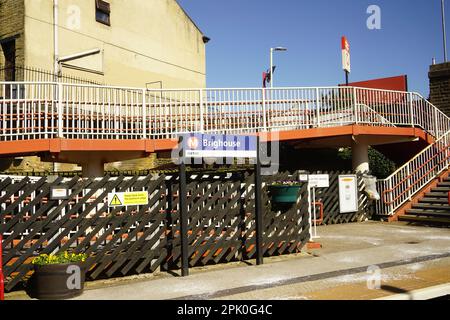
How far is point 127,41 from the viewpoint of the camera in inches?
994

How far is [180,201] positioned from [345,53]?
15731mm

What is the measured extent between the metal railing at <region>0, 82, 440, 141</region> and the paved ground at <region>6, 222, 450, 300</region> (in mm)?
5092

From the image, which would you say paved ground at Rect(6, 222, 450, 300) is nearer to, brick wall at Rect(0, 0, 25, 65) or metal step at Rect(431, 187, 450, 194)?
metal step at Rect(431, 187, 450, 194)

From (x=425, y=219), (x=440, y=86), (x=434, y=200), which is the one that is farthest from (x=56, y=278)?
(x=440, y=86)

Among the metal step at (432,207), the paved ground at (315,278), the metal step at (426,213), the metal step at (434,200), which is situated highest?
the metal step at (434,200)

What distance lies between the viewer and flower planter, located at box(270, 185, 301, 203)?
27.3 feet

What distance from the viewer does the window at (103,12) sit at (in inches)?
918

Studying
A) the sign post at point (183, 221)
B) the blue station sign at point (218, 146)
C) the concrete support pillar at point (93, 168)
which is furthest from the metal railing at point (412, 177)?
the sign post at point (183, 221)

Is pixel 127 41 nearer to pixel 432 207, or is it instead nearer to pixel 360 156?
pixel 360 156

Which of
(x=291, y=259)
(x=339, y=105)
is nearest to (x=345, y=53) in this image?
(x=339, y=105)

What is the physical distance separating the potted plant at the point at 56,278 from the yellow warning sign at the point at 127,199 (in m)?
1.18

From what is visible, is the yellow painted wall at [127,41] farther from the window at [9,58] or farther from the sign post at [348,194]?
the sign post at [348,194]

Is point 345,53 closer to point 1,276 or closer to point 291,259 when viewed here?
point 291,259

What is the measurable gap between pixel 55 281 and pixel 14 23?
17.4 meters
